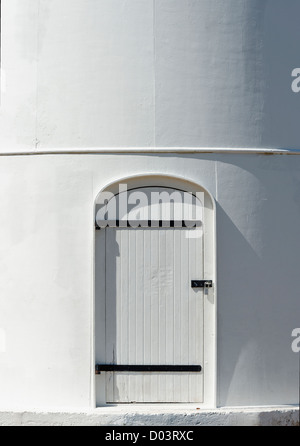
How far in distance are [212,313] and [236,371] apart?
768 mm

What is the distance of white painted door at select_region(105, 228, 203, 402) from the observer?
10328 millimetres

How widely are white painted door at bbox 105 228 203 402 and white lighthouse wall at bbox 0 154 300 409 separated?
0.88 feet

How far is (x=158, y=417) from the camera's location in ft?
33.1

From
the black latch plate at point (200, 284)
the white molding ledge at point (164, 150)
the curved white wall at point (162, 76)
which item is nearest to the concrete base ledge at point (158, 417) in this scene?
the black latch plate at point (200, 284)

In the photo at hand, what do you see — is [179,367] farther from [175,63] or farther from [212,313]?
[175,63]

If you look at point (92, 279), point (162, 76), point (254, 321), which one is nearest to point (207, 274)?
point (254, 321)

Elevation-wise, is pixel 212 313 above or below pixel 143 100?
below

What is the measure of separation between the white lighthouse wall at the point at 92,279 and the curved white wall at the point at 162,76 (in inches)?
12.8

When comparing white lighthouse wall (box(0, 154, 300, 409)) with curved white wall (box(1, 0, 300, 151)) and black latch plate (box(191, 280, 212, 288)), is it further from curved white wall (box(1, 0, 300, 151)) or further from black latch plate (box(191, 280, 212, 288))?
curved white wall (box(1, 0, 300, 151))

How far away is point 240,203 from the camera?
10375mm

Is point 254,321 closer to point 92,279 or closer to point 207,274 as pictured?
point 207,274

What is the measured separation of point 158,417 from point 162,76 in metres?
4.13

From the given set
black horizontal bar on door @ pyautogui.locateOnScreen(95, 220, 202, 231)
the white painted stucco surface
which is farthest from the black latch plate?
black horizontal bar on door @ pyautogui.locateOnScreen(95, 220, 202, 231)

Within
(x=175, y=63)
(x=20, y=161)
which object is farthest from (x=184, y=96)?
(x=20, y=161)
